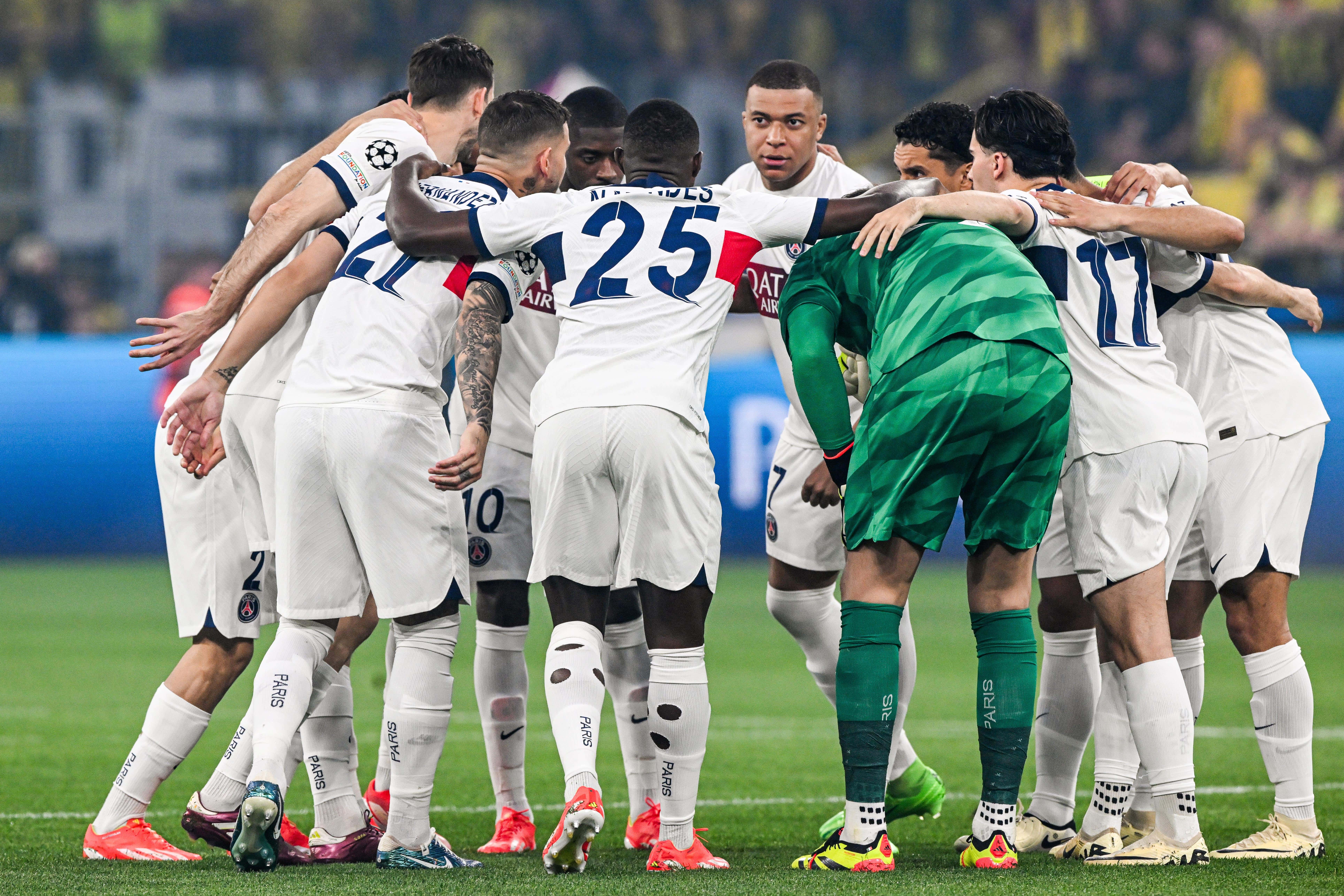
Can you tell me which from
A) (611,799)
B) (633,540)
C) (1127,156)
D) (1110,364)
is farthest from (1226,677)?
(1127,156)

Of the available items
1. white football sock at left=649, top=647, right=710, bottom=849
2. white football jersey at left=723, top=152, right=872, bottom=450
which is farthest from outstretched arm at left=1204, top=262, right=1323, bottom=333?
white football sock at left=649, top=647, right=710, bottom=849

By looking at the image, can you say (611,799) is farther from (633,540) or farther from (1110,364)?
(1110,364)

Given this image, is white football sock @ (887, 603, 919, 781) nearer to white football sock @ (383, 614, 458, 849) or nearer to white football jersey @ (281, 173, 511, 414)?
white football sock @ (383, 614, 458, 849)

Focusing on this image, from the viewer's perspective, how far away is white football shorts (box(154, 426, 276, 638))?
4.79 metres

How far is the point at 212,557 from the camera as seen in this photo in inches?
189

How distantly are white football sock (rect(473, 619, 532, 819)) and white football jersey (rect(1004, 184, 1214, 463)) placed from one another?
1.90 m

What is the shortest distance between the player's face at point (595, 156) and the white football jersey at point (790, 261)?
0.42 metres

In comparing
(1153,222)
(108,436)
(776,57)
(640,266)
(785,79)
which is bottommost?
(108,436)

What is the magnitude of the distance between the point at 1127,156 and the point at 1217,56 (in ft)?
5.49

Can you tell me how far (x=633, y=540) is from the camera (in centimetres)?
429

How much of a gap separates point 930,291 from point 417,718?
→ 1.81 meters

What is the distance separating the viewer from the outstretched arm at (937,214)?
426 cm

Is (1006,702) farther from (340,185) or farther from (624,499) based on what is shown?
(340,185)

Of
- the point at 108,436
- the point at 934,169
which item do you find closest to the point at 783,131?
the point at 934,169
